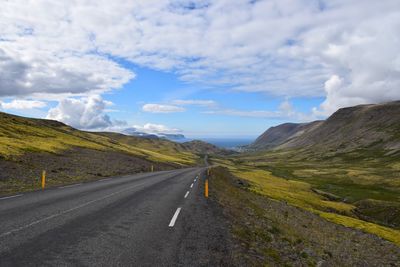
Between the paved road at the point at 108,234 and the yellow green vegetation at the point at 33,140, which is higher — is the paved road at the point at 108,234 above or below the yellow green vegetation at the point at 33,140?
below

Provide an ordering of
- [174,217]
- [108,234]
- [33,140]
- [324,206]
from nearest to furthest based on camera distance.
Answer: [108,234] → [174,217] → [324,206] → [33,140]

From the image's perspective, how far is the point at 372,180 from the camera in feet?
405

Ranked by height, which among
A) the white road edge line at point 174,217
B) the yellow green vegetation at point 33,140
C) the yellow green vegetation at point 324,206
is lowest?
the yellow green vegetation at point 324,206

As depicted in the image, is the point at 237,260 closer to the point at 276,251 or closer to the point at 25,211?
the point at 276,251

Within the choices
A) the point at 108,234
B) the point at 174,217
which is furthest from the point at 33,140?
the point at 108,234

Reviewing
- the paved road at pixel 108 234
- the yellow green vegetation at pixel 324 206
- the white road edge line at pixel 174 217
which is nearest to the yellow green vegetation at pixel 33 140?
the paved road at pixel 108 234

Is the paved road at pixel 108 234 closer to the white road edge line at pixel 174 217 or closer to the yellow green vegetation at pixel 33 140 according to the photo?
the white road edge line at pixel 174 217

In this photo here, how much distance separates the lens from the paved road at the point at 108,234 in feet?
30.6

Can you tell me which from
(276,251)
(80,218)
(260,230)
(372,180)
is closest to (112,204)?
(80,218)

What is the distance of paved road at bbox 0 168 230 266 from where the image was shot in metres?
9.33

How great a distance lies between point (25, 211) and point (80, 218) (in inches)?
125

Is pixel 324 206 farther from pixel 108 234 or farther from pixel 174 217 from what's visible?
pixel 108 234

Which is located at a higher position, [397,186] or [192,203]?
[192,203]

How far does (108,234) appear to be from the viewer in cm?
1210
